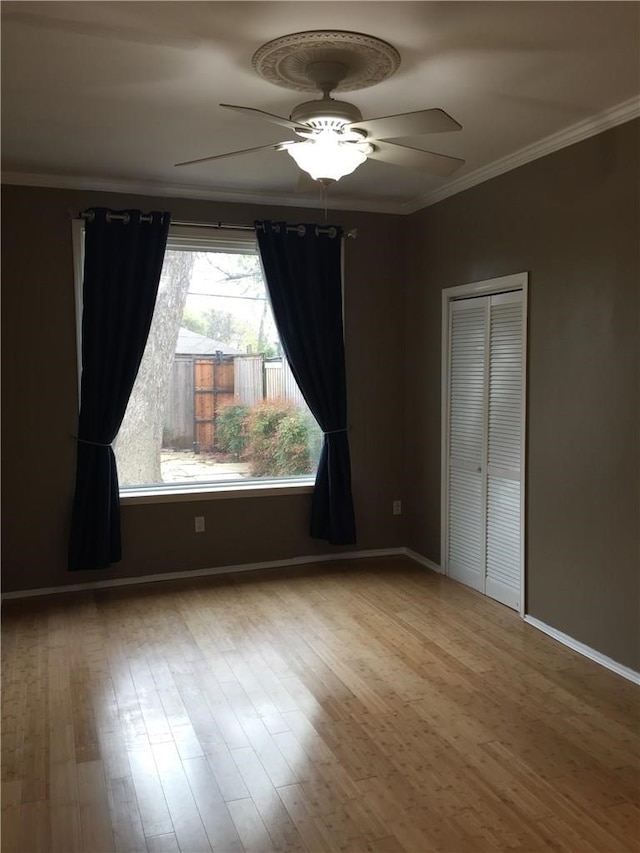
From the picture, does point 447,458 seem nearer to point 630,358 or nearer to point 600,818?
point 630,358

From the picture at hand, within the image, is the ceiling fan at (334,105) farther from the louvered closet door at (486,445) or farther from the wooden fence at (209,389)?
the wooden fence at (209,389)

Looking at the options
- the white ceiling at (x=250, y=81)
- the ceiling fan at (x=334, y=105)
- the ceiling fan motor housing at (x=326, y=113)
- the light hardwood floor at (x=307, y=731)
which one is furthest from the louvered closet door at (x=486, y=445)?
the ceiling fan motor housing at (x=326, y=113)

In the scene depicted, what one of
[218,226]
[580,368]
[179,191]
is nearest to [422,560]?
[580,368]

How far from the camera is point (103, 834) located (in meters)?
2.34

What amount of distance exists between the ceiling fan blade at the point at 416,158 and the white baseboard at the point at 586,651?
2486 mm

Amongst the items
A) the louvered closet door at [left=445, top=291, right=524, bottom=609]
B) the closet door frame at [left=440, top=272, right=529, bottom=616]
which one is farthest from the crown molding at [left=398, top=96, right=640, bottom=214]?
the louvered closet door at [left=445, top=291, right=524, bottom=609]

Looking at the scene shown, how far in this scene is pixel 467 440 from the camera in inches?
192

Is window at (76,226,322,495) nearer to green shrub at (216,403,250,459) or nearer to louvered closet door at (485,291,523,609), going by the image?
green shrub at (216,403,250,459)

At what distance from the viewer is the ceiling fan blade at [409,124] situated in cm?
258

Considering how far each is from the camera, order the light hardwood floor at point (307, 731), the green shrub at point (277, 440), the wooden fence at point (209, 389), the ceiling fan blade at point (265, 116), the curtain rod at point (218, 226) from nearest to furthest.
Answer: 1. the light hardwood floor at point (307, 731)
2. the ceiling fan blade at point (265, 116)
3. the curtain rod at point (218, 226)
4. the wooden fence at point (209, 389)
5. the green shrub at point (277, 440)

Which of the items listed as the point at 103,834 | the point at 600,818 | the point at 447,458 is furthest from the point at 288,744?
the point at 447,458

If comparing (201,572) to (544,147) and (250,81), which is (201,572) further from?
(544,147)

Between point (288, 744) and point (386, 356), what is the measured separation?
3319 mm

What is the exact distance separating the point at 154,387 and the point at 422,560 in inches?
93.1
